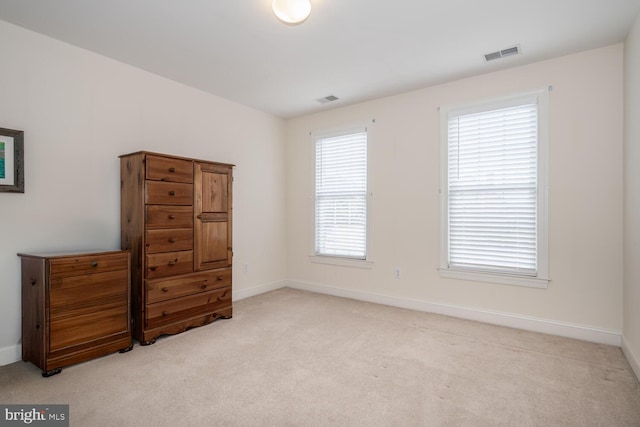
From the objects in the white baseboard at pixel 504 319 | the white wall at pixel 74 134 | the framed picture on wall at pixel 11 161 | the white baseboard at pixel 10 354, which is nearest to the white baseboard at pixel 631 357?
the white baseboard at pixel 504 319

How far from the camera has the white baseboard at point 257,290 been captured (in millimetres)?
4418

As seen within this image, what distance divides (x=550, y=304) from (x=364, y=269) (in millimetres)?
2059

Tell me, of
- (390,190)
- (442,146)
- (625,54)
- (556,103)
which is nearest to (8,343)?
(390,190)

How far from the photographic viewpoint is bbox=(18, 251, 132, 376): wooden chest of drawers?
2.35 m

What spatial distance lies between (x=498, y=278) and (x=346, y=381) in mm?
2097

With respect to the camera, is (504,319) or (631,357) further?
(504,319)

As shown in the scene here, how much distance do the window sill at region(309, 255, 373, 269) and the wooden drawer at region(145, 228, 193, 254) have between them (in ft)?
6.80

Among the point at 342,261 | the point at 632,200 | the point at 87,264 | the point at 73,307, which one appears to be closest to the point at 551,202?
the point at 632,200

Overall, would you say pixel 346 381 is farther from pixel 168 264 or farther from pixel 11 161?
pixel 11 161

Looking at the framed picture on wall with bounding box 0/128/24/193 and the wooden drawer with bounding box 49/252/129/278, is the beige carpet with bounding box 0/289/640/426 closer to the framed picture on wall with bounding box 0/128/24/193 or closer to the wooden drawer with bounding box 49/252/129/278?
the wooden drawer with bounding box 49/252/129/278

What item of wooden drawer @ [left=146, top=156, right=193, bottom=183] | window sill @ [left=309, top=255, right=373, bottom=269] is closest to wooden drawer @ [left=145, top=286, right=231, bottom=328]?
wooden drawer @ [left=146, top=156, right=193, bottom=183]

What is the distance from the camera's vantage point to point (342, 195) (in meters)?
4.65

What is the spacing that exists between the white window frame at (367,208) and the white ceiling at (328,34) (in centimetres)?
88

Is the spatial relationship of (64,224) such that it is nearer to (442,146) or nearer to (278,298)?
(278,298)
